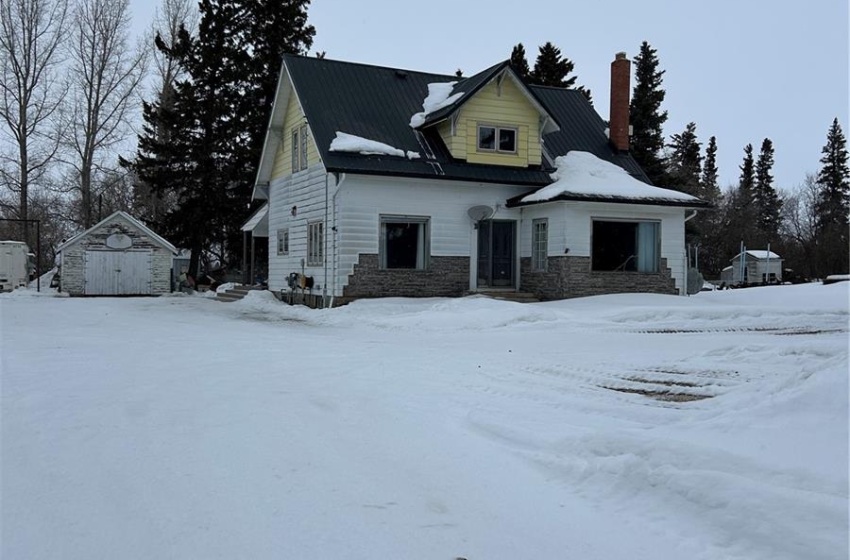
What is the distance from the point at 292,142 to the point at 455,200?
6166 mm

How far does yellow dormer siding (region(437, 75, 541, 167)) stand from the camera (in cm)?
2009

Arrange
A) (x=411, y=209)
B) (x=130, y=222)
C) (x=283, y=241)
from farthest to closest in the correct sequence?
1. (x=130, y=222)
2. (x=283, y=241)
3. (x=411, y=209)

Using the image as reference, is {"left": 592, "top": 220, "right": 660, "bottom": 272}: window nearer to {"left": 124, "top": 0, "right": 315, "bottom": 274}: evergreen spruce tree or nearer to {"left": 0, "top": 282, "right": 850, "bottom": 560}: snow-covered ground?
{"left": 0, "top": 282, "right": 850, "bottom": 560}: snow-covered ground

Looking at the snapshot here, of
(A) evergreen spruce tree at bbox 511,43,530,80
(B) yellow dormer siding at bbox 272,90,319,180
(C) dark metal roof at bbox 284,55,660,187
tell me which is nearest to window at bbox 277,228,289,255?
(B) yellow dormer siding at bbox 272,90,319,180

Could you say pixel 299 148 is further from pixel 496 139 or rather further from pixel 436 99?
pixel 496 139

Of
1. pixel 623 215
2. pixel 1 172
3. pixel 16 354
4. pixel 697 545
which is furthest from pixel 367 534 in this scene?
pixel 1 172

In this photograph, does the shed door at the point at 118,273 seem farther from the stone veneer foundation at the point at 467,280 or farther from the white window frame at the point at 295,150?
the stone veneer foundation at the point at 467,280

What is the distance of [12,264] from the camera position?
31500mm

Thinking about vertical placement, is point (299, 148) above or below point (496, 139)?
below

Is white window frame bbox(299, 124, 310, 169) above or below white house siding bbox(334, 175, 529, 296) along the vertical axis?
above

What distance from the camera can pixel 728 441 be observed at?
482 centimetres

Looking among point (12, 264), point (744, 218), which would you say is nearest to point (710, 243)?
point (744, 218)

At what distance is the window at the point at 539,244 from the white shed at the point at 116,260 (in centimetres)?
1817

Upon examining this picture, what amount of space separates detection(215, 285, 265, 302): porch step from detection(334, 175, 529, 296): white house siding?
7.56 metres
